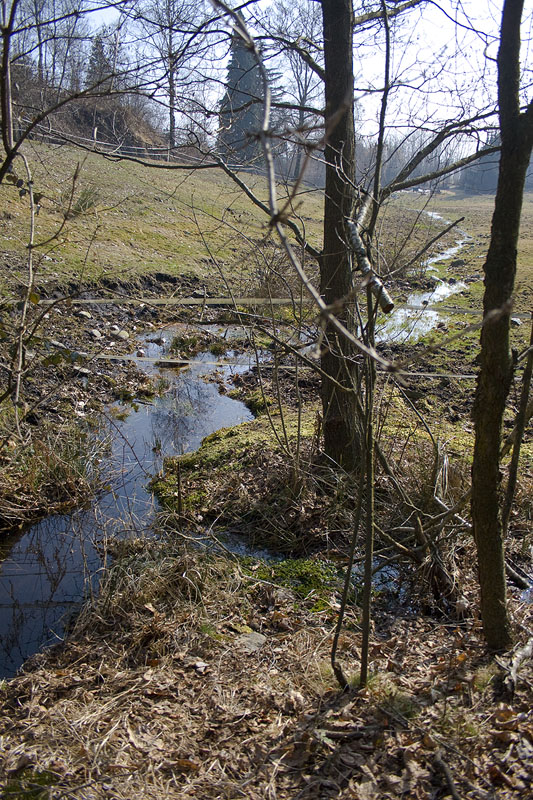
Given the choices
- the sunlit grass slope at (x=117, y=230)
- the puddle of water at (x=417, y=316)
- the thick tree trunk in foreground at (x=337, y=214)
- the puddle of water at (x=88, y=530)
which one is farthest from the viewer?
the sunlit grass slope at (x=117, y=230)

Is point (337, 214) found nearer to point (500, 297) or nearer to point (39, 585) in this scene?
point (500, 297)

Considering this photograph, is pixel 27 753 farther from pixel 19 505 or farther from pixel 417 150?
pixel 417 150

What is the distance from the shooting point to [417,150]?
17.5ft

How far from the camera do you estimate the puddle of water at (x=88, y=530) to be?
440cm

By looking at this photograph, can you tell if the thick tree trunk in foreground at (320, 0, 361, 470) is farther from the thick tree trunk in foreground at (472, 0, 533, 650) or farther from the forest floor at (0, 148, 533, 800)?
the thick tree trunk in foreground at (472, 0, 533, 650)

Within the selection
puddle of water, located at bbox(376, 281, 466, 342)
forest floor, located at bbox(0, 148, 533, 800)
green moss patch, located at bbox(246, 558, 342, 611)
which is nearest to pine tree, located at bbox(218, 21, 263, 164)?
forest floor, located at bbox(0, 148, 533, 800)

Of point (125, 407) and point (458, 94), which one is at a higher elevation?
point (458, 94)

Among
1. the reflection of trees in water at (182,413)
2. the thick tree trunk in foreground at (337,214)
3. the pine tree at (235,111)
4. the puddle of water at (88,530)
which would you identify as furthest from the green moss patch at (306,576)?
the pine tree at (235,111)

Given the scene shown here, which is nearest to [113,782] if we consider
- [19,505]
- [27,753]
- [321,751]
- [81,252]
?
[27,753]

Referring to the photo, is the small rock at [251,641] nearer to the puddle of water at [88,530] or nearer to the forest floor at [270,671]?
the forest floor at [270,671]

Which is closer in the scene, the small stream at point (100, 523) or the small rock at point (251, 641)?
the small rock at point (251, 641)

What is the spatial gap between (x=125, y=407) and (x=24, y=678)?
5.16 m

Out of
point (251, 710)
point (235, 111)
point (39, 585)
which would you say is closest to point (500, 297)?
point (251, 710)

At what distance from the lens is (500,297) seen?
2.67 metres
